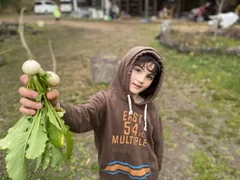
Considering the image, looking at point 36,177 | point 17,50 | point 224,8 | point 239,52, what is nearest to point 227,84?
point 239,52

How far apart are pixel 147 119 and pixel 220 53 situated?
734 cm

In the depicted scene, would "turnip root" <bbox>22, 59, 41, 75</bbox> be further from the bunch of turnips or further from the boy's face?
the boy's face

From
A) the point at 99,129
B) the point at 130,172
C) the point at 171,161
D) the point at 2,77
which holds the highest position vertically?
the point at 99,129

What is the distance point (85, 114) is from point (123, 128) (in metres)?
0.35

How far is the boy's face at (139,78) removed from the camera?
1715 millimetres

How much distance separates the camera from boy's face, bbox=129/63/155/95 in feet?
5.63

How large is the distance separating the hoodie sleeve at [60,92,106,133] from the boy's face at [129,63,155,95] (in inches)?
9.4

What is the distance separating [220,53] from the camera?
8188mm

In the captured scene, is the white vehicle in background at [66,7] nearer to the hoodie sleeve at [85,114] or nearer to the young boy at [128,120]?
the young boy at [128,120]

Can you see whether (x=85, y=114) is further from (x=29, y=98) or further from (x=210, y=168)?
(x=210, y=168)

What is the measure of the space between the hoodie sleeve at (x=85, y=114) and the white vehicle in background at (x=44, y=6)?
27.8 meters

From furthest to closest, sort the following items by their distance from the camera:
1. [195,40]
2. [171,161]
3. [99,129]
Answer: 1. [195,40]
2. [171,161]
3. [99,129]

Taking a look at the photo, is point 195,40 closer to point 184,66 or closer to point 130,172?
point 184,66

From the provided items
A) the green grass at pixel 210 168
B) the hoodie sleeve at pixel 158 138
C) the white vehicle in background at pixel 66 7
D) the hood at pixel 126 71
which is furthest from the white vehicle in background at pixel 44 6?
the hoodie sleeve at pixel 158 138
